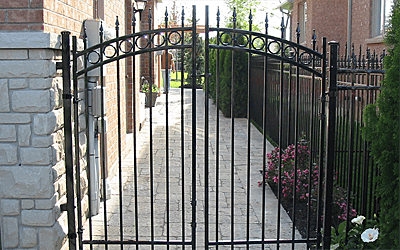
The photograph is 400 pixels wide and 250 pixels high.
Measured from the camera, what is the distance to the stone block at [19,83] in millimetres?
3689

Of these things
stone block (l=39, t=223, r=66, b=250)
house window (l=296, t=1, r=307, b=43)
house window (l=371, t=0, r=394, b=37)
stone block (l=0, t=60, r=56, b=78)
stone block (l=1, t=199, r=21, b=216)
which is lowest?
stone block (l=39, t=223, r=66, b=250)

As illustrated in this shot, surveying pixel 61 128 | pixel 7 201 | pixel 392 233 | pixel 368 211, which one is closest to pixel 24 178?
pixel 7 201

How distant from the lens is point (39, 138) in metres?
3.72

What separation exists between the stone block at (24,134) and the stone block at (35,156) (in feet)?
0.22

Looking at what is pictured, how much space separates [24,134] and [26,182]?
413 millimetres

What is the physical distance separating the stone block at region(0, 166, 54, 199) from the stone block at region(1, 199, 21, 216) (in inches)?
1.7

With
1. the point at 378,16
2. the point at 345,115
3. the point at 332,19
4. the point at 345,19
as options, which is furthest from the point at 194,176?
the point at 332,19

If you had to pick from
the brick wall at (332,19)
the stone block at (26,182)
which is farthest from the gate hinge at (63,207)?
the brick wall at (332,19)

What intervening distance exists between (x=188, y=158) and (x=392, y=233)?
553cm

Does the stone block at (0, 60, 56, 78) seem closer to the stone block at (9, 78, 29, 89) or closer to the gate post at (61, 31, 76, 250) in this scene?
the stone block at (9, 78, 29, 89)

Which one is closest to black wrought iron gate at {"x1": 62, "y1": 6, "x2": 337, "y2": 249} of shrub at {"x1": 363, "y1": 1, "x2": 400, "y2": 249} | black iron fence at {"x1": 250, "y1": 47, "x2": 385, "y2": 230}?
black iron fence at {"x1": 250, "y1": 47, "x2": 385, "y2": 230}

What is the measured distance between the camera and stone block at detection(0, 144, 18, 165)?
373 cm

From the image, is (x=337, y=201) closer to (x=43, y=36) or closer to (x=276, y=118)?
(x=43, y=36)

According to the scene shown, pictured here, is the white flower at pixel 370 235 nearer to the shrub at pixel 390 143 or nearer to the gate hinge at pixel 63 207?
the shrub at pixel 390 143
